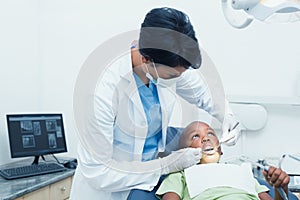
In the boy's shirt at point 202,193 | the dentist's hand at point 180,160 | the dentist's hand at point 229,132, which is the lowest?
the boy's shirt at point 202,193

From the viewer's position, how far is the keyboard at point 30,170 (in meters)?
2.06

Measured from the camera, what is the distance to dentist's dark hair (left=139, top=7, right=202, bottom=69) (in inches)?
49.9

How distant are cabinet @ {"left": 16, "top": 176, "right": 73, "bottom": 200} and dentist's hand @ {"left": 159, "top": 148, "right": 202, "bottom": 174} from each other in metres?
0.75

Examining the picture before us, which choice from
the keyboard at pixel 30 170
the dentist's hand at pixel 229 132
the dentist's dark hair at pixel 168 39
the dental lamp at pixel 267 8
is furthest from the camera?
the keyboard at pixel 30 170

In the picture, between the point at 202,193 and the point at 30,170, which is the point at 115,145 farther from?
the point at 30,170

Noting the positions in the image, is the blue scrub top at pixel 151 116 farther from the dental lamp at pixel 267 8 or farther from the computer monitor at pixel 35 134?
the computer monitor at pixel 35 134

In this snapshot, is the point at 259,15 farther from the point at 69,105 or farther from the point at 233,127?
the point at 69,105

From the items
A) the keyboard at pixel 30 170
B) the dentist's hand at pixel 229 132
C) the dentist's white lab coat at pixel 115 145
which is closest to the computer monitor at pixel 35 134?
the keyboard at pixel 30 170

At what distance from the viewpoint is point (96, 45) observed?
262 cm

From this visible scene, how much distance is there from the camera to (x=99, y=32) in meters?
2.62

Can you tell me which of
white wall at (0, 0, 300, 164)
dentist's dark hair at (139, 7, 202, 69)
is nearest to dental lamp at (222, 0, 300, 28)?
dentist's dark hair at (139, 7, 202, 69)

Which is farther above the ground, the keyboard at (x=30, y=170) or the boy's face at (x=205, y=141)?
the boy's face at (x=205, y=141)

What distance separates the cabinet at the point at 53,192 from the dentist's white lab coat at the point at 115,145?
443mm

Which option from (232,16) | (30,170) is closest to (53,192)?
(30,170)
